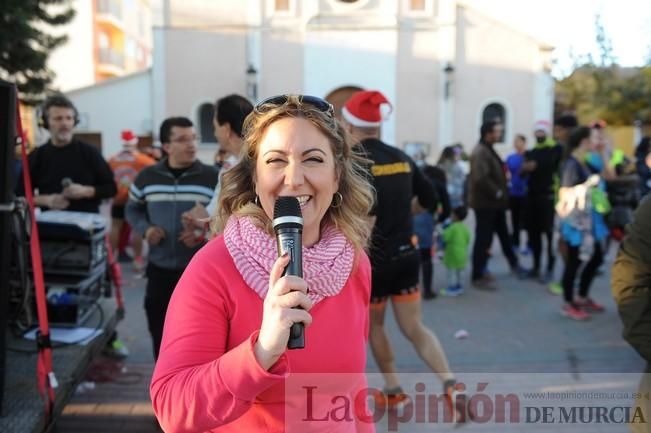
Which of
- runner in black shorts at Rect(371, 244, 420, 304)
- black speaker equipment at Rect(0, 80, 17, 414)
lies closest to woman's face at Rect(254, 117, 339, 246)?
black speaker equipment at Rect(0, 80, 17, 414)

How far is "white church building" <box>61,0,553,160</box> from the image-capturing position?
19.5 meters

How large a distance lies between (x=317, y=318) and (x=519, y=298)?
553 centimetres

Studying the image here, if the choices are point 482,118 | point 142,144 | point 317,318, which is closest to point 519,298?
point 317,318

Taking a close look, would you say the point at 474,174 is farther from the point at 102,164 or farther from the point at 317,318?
the point at 317,318

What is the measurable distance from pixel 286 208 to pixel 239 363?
35cm

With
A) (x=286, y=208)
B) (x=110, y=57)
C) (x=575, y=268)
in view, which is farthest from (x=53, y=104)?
(x=110, y=57)

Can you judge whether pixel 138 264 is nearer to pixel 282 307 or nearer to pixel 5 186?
A: pixel 5 186

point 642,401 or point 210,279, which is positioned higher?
point 210,279

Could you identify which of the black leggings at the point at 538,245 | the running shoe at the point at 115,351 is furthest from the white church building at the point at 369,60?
the running shoe at the point at 115,351

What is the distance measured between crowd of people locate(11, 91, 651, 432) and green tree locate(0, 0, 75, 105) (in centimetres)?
999

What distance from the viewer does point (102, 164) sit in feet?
14.9

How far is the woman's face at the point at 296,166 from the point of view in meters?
1.46

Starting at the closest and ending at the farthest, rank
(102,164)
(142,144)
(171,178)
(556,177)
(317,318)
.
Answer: (317,318) → (171,178) → (102,164) → (556,177) → (142,144)

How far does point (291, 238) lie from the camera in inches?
47.0
